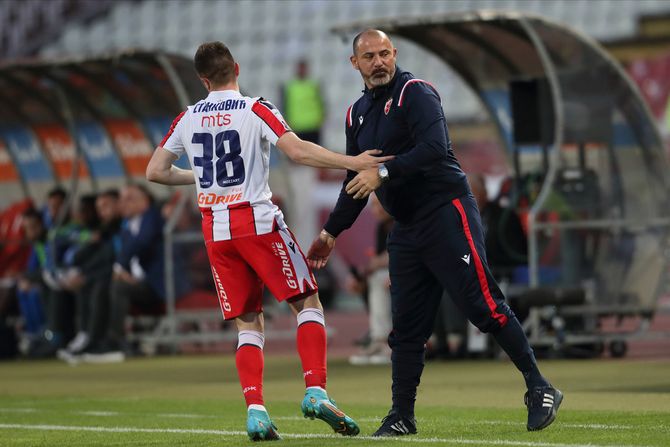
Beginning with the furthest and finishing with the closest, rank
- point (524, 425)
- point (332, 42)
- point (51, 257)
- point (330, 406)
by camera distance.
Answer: point (332, 42) → point (51, 257) → point (524, 425) → point (330, 406)

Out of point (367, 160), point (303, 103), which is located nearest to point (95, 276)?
point (367, 160)

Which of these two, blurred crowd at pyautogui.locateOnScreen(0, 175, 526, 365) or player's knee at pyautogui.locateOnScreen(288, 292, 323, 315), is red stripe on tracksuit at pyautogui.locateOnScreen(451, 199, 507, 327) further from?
blurred crowd at pyautogui.locateOnScreen(0, 175, 526, 365)

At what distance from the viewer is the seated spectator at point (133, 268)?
1777cm

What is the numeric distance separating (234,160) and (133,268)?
10491 mm

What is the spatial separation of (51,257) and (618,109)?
765 centimetres

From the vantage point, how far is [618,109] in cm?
1614

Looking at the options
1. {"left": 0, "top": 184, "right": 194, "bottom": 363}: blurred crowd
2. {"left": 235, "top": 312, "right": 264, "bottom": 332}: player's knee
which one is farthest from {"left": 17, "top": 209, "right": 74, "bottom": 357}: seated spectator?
{"left": 235, "top": 312, "right": 264, "bottom": 332}: player's knee

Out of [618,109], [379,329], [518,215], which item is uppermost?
[618,109]

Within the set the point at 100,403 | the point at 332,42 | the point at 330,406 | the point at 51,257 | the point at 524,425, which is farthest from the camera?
the point at 332,42

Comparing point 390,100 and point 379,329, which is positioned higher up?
point 390,100

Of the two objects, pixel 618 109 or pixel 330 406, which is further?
pixel 618 109

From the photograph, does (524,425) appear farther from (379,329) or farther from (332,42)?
(332,42)

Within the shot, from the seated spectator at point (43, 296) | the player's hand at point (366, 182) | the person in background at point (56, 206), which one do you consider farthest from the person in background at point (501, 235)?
the player's hand at point (366, 182)

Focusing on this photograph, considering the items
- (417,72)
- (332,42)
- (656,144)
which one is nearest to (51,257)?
(656,144)
